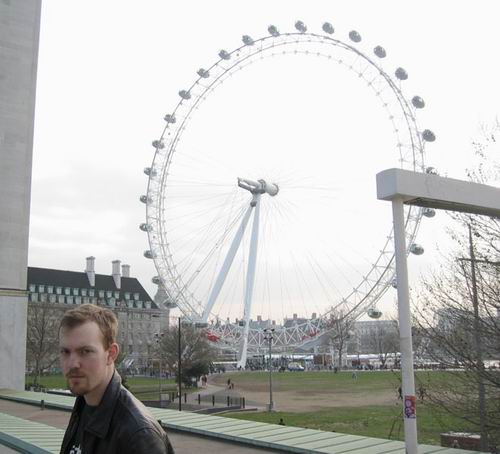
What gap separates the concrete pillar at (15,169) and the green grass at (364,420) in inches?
470

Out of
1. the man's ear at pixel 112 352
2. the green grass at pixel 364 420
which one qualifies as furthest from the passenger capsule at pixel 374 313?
the man's ear at pixel 112 352

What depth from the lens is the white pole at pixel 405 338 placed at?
9555mm

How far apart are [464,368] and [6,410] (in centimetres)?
1879

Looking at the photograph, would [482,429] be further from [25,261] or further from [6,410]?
[25,261]

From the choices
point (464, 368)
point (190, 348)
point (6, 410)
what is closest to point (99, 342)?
point (464, 368)

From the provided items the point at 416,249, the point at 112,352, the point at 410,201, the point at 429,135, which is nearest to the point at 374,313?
the point at 416,249

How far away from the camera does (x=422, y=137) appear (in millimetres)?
39625

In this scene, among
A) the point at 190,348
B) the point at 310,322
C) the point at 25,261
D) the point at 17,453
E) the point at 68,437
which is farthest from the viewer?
the point at 190,348

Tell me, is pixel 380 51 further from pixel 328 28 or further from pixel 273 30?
pixel 273 30

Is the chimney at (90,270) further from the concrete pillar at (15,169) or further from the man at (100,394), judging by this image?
the man at (100,394)

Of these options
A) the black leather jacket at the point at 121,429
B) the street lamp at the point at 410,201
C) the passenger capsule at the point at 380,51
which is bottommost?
the black leather jacket at the point at 121,429

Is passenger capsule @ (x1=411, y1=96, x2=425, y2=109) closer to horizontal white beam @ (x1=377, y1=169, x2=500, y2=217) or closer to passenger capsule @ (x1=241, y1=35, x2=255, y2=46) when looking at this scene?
passenger capsule @ (x1=241, y1=35, x2=255, y2=46)

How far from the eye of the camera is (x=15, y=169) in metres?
33.1

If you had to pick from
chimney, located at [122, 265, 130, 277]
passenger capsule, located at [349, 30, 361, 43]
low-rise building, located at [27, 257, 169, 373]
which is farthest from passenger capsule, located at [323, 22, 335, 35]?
chimney, located at [122, 265, 130, 277]
